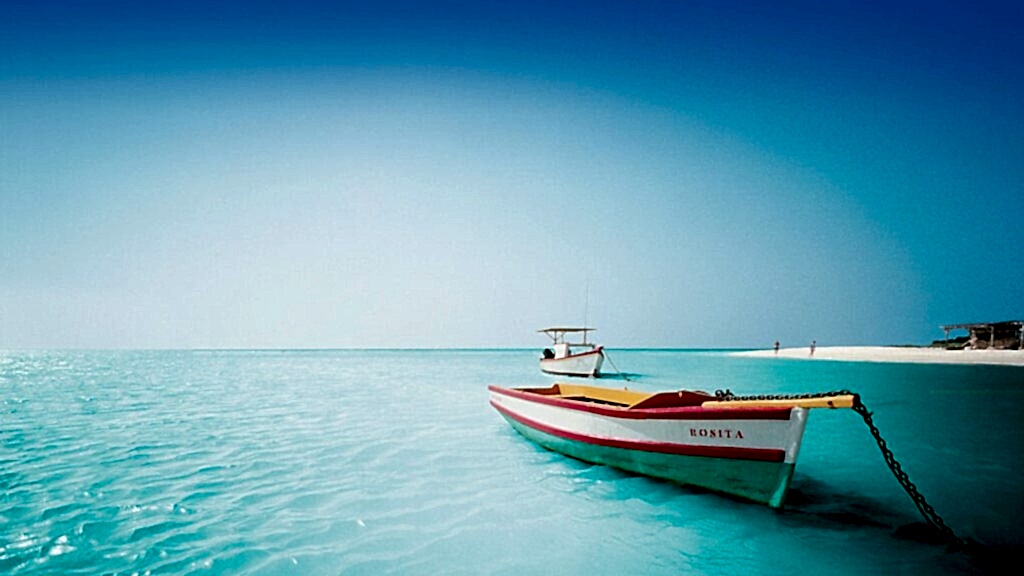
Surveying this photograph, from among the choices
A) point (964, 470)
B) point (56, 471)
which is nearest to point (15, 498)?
point (56, 471)

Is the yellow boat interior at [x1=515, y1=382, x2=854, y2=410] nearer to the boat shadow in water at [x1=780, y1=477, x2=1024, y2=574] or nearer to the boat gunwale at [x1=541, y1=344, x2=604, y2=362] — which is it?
the boat shadow in water at [x1=780, y1=477, x2=1024, y2=574]

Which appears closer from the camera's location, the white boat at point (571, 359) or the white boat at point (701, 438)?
the white boat at point (701, 438)

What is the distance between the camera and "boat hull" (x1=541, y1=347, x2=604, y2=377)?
3453 centimetres

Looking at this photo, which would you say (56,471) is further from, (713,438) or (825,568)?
(825,568)

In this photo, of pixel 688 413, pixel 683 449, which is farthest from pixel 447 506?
pixel 688 413

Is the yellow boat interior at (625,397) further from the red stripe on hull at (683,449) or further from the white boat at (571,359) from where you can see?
the white boat at (571,359)

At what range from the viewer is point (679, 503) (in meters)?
7.75

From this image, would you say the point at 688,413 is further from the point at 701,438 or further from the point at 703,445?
the point at 703,445

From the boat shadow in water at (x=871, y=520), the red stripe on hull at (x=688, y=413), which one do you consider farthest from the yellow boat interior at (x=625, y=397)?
the boat shadow in water at (x=871, y=520)

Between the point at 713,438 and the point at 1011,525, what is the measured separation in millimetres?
4173

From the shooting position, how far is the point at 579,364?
1438 inches

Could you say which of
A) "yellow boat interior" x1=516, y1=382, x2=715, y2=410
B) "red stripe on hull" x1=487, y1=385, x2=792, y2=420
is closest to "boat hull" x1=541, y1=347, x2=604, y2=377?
"yellow boat interior" x1=516, y1=382, x2=715, y2=410

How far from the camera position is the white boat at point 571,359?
3478 cm

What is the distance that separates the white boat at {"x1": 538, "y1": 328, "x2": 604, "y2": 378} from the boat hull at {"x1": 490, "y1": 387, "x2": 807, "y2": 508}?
23778 millimetres
